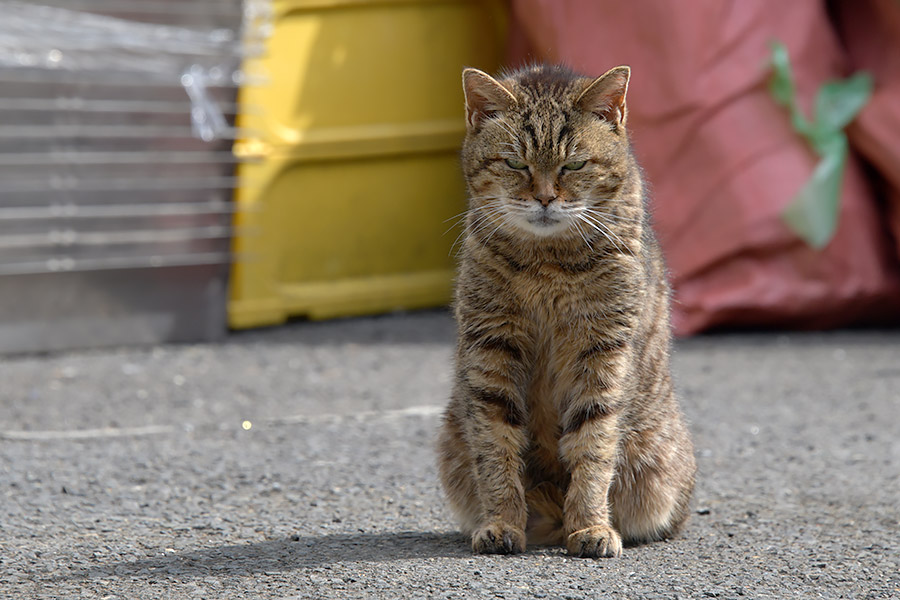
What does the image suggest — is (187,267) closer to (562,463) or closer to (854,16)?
(562,463)

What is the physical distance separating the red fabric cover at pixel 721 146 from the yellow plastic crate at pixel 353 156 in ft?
2.45

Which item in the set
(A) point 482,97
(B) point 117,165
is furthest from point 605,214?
(B) point 117,165

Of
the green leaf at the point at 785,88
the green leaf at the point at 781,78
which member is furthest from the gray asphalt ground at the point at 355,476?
the green leaf at the point at 781,78

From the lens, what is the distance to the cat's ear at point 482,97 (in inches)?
122

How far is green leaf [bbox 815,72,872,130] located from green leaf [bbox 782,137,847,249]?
0.10 metres

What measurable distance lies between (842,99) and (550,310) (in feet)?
13.2

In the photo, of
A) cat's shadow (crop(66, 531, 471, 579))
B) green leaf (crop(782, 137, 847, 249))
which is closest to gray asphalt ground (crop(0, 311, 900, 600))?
cat's shadow (crop(66, 531, 471, 579))

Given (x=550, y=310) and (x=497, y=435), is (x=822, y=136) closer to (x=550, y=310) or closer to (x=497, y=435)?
(x=550, y=310)

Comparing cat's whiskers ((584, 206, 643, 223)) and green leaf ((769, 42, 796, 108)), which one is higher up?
green leaf ((769, 42, 796, 108))

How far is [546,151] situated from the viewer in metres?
3.03

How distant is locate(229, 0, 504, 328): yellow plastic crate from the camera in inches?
251

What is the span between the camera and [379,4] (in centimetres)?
658

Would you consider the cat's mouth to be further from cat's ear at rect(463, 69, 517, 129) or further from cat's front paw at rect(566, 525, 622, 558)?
cat's front paw at rect(566, 525, 622, 558)

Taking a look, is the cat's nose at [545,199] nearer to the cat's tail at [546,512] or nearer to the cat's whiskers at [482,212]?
the cat's whiskers at [482,212]
